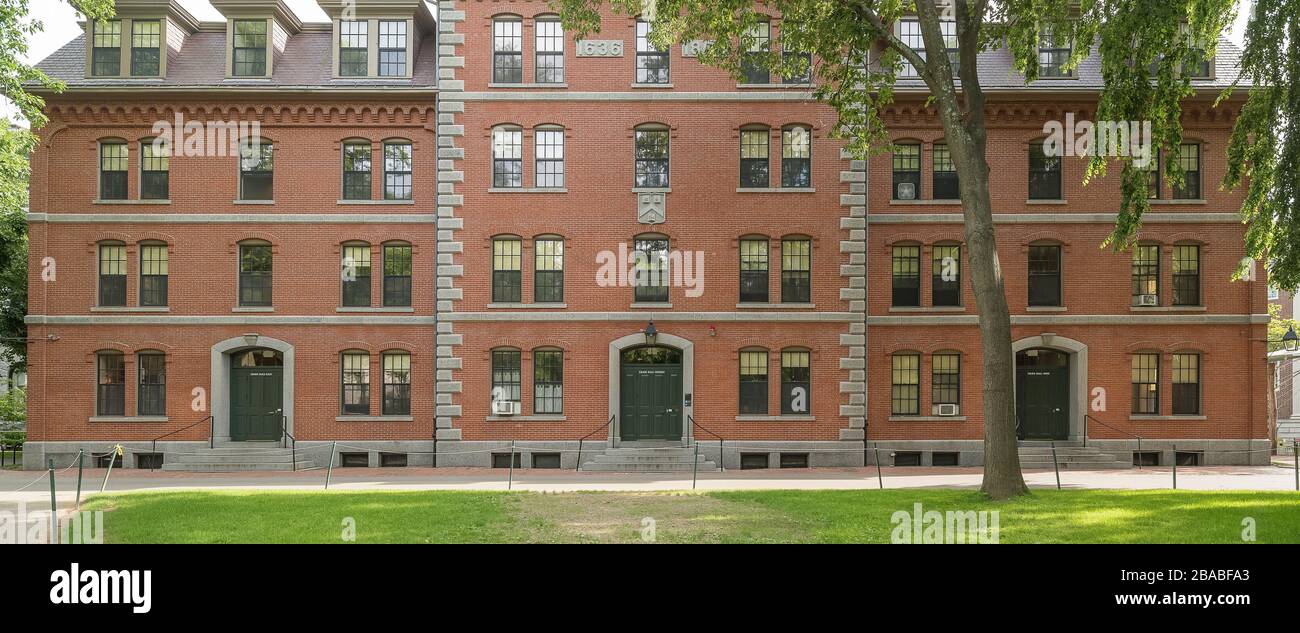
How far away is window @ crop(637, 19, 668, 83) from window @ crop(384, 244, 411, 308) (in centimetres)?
838

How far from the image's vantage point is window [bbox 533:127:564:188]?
24.0 m

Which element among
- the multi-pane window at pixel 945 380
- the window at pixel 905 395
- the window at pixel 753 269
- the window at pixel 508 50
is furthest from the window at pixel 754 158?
the multi-pane window at pixel 945 380

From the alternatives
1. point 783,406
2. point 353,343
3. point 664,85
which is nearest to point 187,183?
point 353,343

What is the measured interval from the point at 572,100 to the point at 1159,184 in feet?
56.9

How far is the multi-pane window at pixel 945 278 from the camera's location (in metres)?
24.8

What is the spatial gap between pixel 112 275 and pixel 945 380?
2419cm

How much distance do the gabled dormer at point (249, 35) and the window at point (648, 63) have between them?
35.2ft

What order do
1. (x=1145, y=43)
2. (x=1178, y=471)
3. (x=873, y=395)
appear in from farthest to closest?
1. (x=873, y=395)
2. (x=1178, y=471)
3. (x=1145, y=43)

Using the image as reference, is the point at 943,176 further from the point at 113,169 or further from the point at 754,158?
the point at 113,169

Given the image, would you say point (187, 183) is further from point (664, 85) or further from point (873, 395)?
point (873, 395)

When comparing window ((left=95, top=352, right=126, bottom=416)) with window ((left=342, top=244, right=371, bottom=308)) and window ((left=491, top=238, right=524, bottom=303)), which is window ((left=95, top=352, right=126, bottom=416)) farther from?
window ((left=491, top=238, right=524, bottom=303))

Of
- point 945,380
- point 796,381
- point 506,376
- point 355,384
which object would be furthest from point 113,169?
point 945,380

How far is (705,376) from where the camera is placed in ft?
78.0

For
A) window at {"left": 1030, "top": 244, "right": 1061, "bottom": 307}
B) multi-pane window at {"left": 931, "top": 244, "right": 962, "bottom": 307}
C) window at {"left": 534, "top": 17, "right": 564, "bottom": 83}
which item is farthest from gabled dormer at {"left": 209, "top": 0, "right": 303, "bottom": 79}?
window at {"left": 1030, "top": 244, "right": 1061, "bottom": 307}
